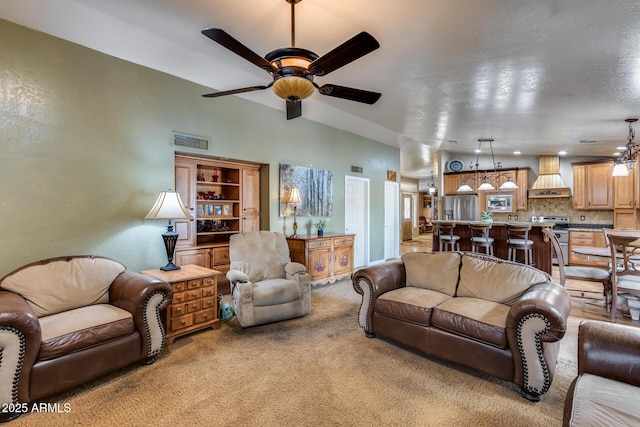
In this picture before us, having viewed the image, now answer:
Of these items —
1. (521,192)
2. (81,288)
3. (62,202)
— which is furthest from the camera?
(521,192)

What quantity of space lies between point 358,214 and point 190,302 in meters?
4.45

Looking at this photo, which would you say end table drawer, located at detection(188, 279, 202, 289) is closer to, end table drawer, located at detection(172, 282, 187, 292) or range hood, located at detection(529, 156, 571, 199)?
end table drawer, located at detection(172, 282, 187, 292)

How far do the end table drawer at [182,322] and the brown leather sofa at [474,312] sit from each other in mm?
1759

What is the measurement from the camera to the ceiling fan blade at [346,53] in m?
1.80

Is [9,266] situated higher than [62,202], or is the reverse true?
[62,202]

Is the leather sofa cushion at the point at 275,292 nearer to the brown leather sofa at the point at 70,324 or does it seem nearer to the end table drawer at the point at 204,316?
the end table drawer at the point at 204,316

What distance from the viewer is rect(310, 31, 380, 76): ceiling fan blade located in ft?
5.92

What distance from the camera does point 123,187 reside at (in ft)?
11.0

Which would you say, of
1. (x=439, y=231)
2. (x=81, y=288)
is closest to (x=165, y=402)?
(x=81, y=288)

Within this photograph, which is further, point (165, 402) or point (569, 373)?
point (569, 373)

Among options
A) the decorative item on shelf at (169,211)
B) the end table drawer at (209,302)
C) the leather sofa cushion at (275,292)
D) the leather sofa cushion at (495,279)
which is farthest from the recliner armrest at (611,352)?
the decorative item on shelf at (169,211)

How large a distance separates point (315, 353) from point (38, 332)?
205 centimetres

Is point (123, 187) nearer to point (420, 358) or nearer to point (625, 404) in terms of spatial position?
point (420, 358)

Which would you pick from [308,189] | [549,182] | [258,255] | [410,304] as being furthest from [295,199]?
[549,182]
